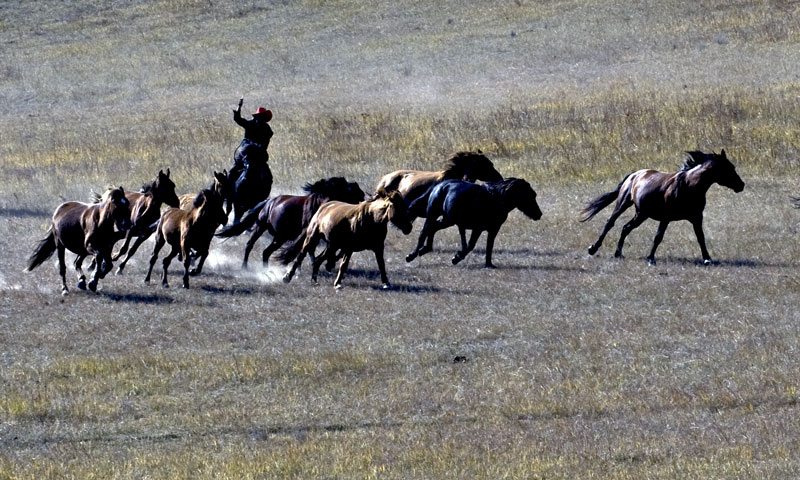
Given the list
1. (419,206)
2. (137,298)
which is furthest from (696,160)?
(137,298)

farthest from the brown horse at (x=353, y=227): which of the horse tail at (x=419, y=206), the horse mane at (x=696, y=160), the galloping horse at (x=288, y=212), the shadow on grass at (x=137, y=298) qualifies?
the horse mane at (x=696, y=160)

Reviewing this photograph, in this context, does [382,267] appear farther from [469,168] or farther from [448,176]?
[469,168]

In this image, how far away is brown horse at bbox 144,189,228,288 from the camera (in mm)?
16359

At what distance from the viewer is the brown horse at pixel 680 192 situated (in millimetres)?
17719

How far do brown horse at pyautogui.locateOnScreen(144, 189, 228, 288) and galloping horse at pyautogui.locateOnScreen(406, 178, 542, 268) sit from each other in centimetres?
308

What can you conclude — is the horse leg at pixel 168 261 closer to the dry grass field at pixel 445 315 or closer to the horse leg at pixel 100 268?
the dry grass field at pixel 445 315

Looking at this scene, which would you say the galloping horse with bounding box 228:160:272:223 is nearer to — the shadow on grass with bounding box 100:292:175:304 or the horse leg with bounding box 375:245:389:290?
the shadow on grass with bounding box 100:292:175:304

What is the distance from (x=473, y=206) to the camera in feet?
59.0

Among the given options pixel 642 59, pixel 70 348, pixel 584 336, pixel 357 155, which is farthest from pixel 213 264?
pixel 642 59

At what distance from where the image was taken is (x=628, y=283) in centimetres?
1633

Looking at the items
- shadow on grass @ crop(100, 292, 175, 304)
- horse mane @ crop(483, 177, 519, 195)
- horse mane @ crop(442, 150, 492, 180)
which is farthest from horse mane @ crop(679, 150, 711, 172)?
shadow on grass @ crop(100, 292, 175, 304)

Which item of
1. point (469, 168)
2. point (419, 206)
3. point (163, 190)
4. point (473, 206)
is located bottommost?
point (419, 206)

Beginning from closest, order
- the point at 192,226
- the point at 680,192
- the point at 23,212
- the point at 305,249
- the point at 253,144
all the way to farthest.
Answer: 1. the point at 192,226
2. the point at 305,249
3. the point at 680,192
4. the point at 253,144
5. the point at 23,212

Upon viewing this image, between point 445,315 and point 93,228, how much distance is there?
4675 mm
